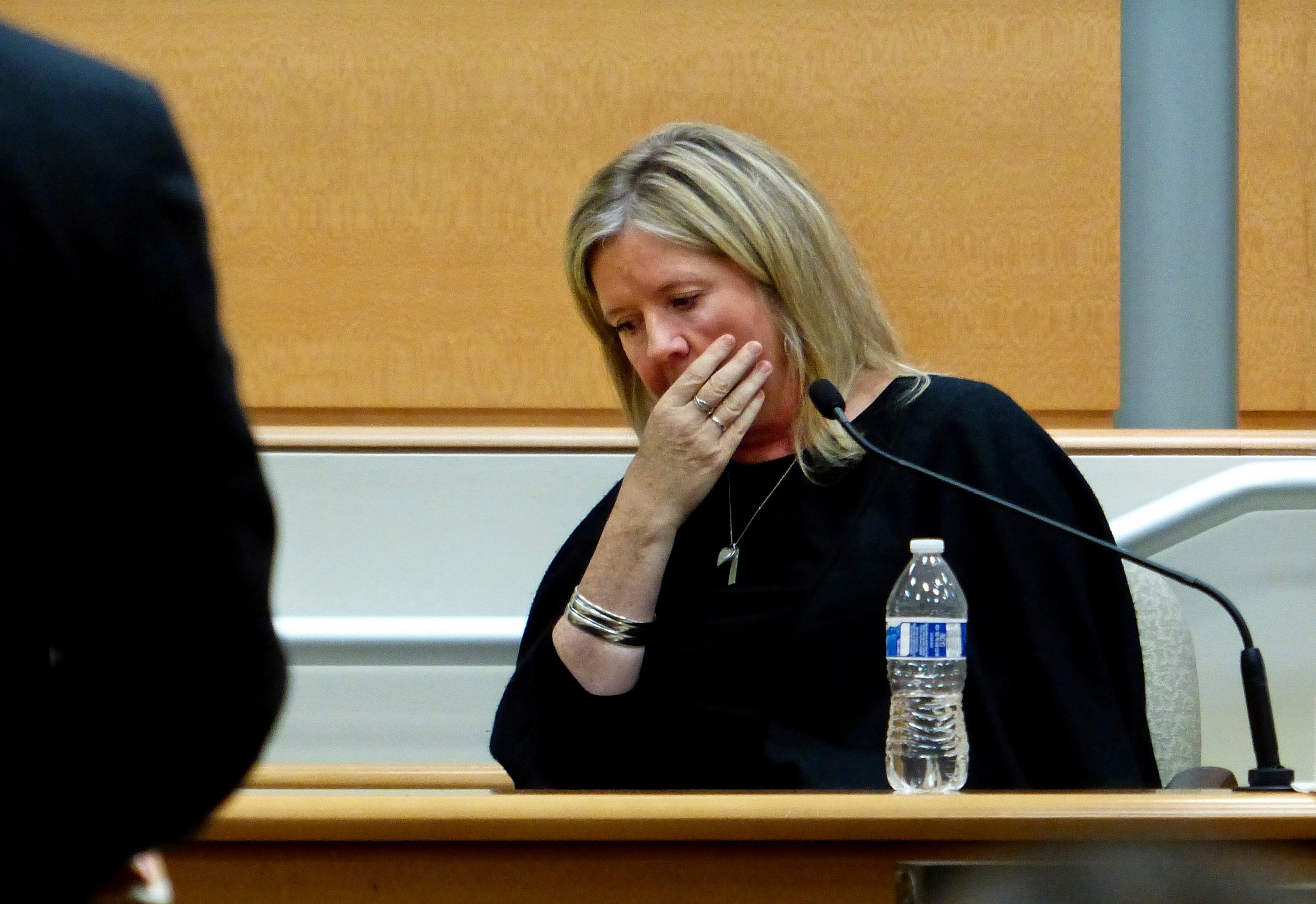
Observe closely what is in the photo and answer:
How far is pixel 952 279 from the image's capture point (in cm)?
267

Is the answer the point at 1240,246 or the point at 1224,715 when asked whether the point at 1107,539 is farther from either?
the point at 1240,246

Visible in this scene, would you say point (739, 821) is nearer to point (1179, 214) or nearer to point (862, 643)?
point (862, 643)

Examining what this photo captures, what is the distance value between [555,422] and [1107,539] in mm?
1279

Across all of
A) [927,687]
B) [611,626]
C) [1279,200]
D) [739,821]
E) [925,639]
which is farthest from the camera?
[1279,200]

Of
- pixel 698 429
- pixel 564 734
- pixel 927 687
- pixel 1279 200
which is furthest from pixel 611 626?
pixel 1279 200

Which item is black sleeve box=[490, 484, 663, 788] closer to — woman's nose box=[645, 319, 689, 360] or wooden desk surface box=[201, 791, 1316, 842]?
woman's nose box=[645, 319, 689, 360]

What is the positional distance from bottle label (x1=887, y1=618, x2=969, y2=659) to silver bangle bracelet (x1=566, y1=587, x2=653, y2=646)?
301 mm

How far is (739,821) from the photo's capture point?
992mm

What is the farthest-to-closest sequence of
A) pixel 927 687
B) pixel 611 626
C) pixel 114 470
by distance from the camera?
pixel 611 626, pixel 927 687, pixel 114 470

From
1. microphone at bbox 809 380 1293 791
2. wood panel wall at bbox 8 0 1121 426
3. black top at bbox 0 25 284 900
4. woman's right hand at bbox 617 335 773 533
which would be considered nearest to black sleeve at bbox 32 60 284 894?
black top at bbox 0 25 284 900

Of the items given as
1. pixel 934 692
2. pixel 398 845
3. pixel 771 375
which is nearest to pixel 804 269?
pixel 771 375

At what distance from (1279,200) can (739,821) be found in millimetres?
2022

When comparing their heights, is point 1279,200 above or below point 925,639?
above

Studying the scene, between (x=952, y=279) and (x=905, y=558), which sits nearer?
(x=905, y=558)
